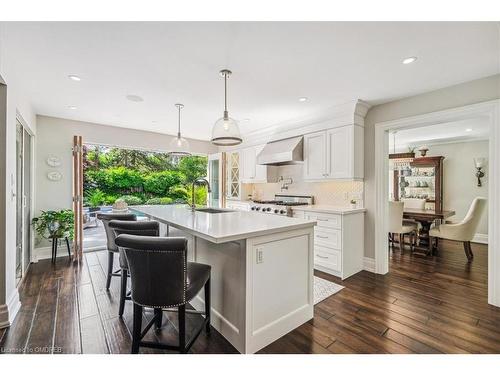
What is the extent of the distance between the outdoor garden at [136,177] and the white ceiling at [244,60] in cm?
428

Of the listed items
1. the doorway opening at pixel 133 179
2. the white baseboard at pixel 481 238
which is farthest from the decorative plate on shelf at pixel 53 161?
the white baseboard at pixel 481 238

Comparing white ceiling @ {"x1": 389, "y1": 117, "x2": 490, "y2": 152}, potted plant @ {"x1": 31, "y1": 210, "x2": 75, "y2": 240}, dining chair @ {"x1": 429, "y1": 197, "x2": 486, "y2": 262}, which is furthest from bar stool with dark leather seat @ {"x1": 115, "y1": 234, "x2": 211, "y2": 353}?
white ceiling @ {"x1": 389, "y1": 117, "x2": 490, "y2": 152}

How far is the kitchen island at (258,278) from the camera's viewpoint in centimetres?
174

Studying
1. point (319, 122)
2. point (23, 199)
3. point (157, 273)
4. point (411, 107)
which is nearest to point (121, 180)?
point (23, 199)

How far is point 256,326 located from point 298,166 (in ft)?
11.2

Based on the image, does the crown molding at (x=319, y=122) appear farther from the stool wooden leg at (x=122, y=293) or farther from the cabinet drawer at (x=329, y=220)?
the stool wooden leg at (x=122, y=293)

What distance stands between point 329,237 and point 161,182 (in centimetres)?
696

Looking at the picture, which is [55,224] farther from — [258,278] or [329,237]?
[329,237]

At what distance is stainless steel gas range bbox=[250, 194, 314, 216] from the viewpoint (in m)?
3.93

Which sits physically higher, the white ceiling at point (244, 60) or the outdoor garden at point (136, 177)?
the white ceiling at point (244, 60)

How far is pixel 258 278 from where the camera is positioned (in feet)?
5.93

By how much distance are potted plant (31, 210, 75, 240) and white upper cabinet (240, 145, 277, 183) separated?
332 centimetres
